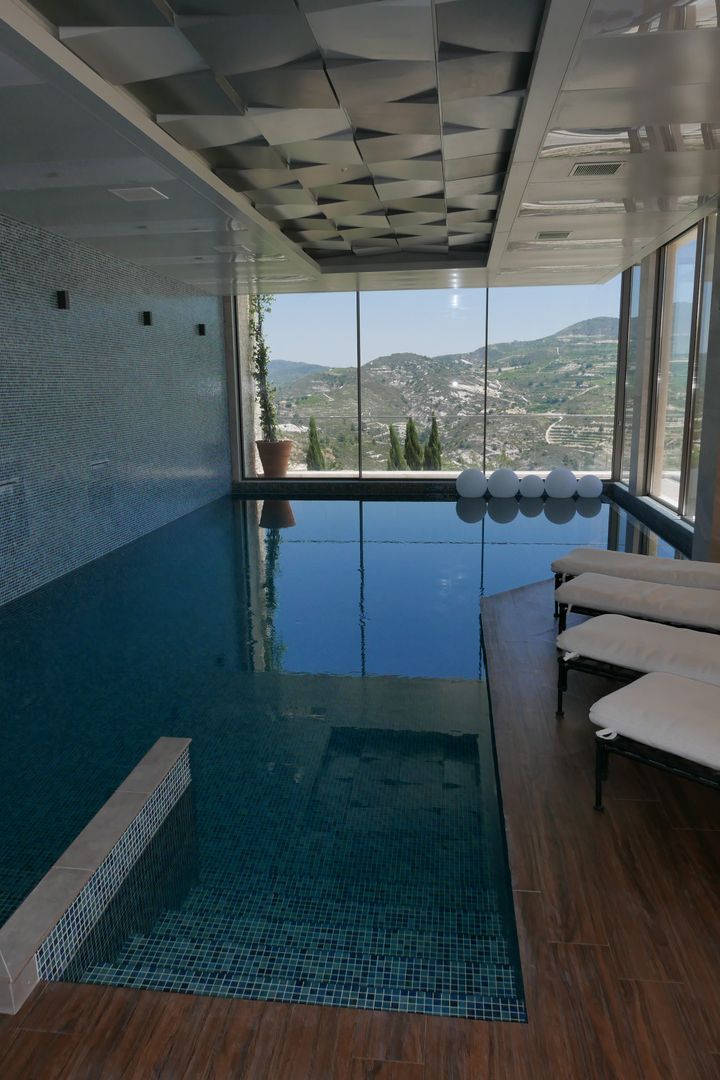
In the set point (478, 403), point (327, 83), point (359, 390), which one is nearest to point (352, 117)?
point (327, 83)

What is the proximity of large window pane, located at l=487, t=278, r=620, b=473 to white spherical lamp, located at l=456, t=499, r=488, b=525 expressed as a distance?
5.05 ft

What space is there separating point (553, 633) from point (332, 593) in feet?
6.43

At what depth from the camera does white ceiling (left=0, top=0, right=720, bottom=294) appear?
3.14 meters

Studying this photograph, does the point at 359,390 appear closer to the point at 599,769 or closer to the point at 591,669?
the point at 591,669

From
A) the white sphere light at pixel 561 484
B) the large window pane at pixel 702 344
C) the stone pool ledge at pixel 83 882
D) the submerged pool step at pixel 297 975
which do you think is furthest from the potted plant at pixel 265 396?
the submerged pool step at pixel 297 975

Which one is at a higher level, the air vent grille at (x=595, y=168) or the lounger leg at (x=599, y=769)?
the air vent grille at (x=595, y=168)

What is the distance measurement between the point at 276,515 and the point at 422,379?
409 centimetres

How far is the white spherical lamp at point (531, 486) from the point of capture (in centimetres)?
1068

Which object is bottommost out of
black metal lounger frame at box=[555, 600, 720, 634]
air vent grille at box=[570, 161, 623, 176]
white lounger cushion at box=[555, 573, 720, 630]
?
black metal lounger frame at box=[555, 600, 720, 634]

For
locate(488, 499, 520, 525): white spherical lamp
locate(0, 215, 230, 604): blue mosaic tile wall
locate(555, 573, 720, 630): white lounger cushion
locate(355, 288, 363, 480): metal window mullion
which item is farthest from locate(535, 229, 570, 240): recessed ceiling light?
locate(355, 288, 363, 480): metal window mullion

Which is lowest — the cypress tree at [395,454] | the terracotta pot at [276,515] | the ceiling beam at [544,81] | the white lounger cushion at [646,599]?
the terracotta pot at [276,515]

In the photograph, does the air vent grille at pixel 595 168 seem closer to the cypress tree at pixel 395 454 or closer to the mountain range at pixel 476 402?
the mountain range at pixel 476 402

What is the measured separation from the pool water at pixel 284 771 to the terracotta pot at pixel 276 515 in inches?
85.3

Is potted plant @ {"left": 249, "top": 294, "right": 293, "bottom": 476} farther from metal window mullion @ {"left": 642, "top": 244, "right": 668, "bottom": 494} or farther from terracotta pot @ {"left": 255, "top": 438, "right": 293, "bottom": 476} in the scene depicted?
metal window mullion @ {"left": 642, "top": 244, "right": 668, "bottom": 494}
